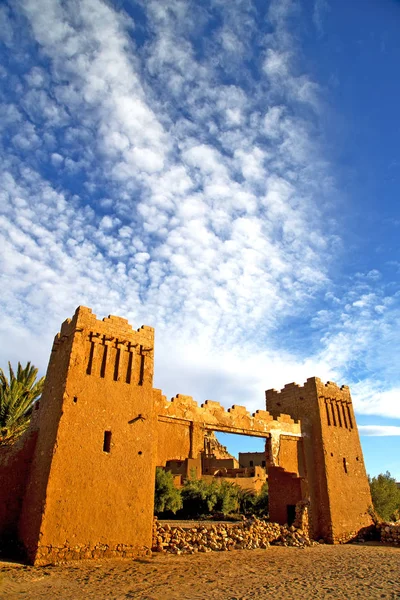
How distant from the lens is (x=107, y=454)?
1240 cm

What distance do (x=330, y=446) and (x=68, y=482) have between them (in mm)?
12089

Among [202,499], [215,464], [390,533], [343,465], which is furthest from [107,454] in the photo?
[215,464]

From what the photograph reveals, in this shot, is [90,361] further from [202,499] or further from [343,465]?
[202,499]

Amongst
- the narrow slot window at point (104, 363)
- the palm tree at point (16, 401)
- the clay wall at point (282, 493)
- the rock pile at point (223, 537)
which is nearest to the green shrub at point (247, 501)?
the clay wall at point (282, 493)

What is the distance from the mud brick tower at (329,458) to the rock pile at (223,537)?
1.45m

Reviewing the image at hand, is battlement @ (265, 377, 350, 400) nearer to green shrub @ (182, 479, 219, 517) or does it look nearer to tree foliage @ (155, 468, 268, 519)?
tree foliage @ (155, 468, 268, 519)

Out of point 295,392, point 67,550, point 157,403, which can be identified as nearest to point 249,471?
point 295,392

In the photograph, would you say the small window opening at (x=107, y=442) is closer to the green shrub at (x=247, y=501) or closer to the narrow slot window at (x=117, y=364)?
the narrow slot window at (x=117, y=364)

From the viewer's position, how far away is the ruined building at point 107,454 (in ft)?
36.8

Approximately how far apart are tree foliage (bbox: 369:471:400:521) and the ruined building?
7.65 metres

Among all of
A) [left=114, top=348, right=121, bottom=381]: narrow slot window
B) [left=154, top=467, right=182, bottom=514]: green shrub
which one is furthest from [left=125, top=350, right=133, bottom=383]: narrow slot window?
[left=154, top=467, right=182, bottom=514]: green shrub

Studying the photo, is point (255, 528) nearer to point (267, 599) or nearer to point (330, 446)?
point (330, 446)

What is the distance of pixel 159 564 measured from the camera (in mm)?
11375

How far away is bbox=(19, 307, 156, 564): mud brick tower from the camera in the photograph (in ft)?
36.2
